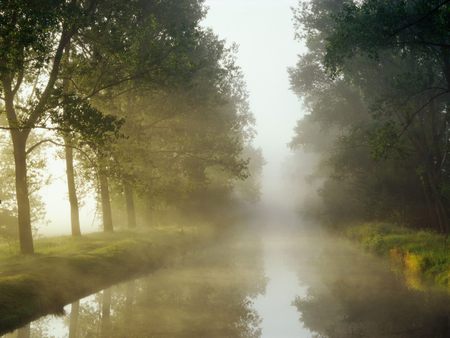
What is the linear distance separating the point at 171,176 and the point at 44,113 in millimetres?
19798

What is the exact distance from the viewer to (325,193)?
163ft

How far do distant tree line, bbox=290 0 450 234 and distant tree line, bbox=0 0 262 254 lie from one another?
8211 mm

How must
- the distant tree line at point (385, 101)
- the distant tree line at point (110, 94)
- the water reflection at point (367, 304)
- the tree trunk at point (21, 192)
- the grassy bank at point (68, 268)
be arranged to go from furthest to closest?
1. the tree trunk at point (21, 192)
2. the distant tree line at point (385, 101)
3. the distant tree line at point (110, 94)
4. the grassy bank at point (68, 268)
5. the water reflection at point (367, 304)

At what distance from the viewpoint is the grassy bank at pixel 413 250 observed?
20266mm

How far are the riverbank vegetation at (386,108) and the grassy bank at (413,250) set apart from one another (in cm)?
13

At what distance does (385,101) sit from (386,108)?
1250cm

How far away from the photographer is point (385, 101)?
27.6 metres

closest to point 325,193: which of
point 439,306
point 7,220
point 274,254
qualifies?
point 274,254

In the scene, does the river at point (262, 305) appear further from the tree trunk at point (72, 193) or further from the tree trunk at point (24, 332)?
the tree trunk at point (72, 193)

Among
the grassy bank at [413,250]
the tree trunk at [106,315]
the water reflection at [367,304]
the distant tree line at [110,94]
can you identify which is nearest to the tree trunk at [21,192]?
the distant tree line at [110,94]

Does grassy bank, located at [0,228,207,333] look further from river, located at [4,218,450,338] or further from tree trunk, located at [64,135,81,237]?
tree trunk, located at [64,135,81,237]

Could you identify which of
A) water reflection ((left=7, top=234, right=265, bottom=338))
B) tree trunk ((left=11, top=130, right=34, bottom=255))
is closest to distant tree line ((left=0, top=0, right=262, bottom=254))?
tree trunk ((left=11, top=130, right=34, bottom=255))

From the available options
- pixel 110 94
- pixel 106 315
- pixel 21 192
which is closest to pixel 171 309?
pixel 106 315

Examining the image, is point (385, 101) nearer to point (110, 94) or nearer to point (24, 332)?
point (110, 94)
